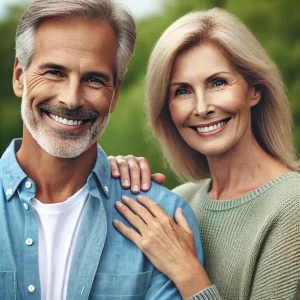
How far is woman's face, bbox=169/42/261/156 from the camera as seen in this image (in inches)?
110

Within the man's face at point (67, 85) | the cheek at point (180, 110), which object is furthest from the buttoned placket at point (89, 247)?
the cheek at point (180, 110)

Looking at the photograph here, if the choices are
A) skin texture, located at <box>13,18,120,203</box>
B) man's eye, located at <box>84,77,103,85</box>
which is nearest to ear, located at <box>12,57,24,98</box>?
skin texture, located at <box>13,18,120,203</box>

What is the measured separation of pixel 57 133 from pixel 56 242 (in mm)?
400

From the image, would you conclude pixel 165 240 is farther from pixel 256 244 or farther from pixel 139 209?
pixel 256 244

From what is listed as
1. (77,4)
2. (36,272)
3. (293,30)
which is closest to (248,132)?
(77,4)

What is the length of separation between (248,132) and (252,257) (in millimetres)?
644

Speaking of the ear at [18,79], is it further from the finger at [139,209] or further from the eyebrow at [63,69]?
the finger at [139,209]

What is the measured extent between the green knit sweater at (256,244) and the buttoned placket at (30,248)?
60 cm

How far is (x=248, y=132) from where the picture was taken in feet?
9.78

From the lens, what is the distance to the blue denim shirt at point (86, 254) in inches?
87.9

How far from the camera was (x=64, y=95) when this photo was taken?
230cm

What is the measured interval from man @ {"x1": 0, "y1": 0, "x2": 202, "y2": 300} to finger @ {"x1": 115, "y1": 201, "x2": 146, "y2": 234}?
0.03m

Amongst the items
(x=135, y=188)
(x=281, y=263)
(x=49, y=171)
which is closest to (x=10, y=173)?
(x=49, y=171)

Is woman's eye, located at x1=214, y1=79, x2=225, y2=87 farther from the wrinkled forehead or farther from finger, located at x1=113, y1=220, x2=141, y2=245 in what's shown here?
finger, located at x1=113, y1=220, x2=141, y2=245
